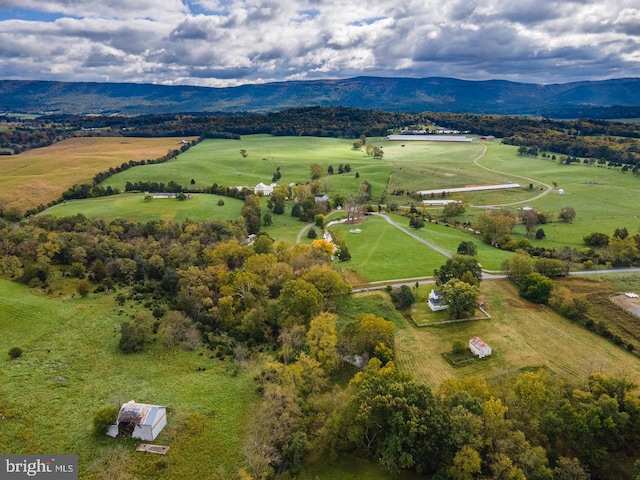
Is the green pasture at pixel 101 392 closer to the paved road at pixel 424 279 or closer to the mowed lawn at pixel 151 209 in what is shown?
the paved road at pixel 424 279

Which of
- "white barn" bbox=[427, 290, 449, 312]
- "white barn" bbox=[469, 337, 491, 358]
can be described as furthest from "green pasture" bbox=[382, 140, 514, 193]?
"white barn" bbox=[469, 337, 491, 358]

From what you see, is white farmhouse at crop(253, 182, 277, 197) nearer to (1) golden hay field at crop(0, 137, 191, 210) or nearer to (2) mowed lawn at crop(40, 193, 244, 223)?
(2) mowed lawn at crop(40, 193, 244, 223)

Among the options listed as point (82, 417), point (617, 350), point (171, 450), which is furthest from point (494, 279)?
point (82, 417)

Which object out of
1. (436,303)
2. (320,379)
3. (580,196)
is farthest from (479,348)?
(580,196)

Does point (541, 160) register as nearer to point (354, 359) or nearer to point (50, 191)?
point (354, 359)

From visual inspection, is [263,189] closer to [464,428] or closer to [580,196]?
[580,196]

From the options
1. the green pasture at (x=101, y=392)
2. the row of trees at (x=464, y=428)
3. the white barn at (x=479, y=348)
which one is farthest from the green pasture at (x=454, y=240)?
the green pasture at (x=101, y=392)
